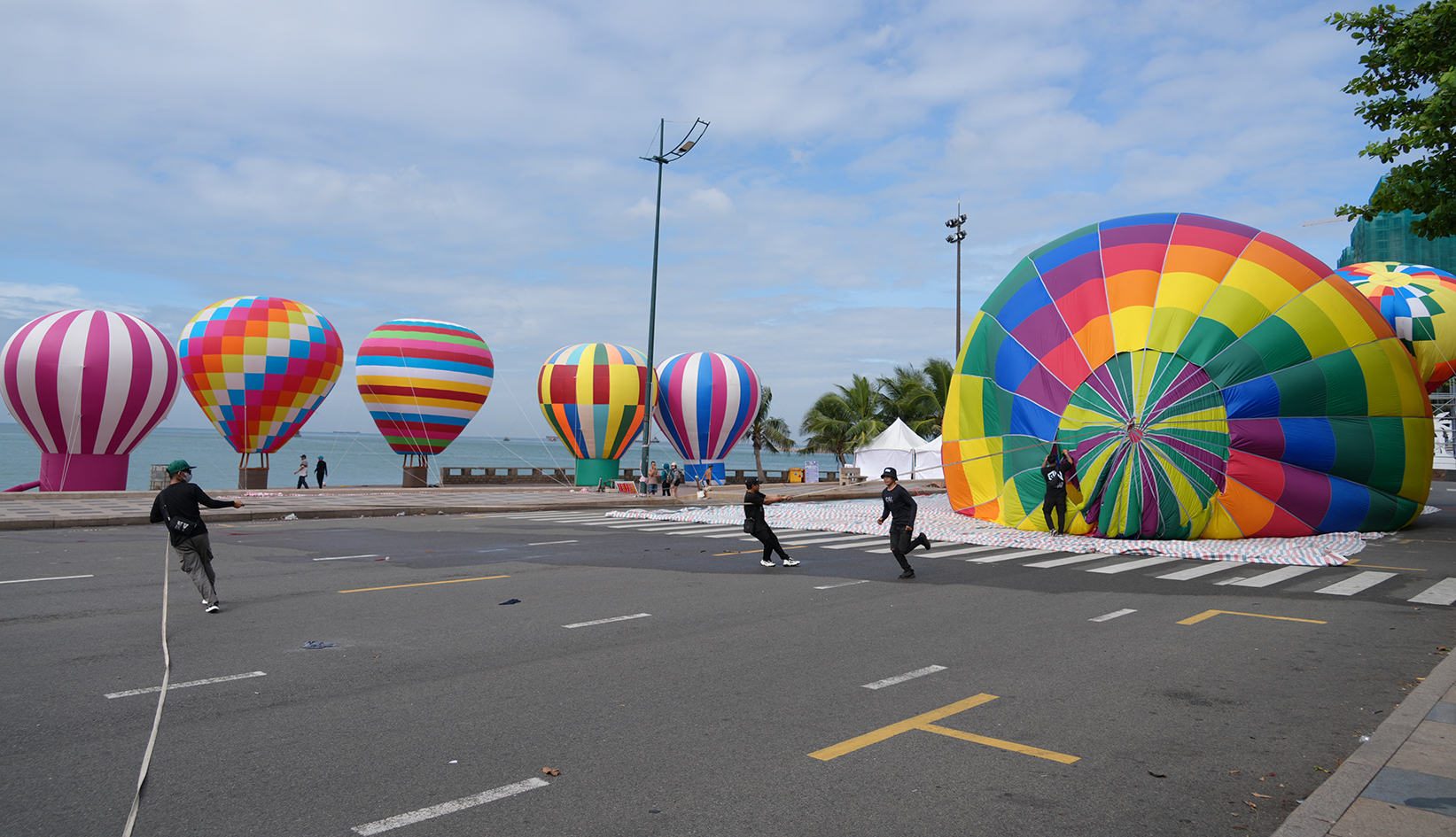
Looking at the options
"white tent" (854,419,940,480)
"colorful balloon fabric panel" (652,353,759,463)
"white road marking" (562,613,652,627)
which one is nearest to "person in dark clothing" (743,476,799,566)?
"white road marking" (562,613,652,627)

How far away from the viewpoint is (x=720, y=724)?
5.49 meters

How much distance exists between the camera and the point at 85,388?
28.3 m

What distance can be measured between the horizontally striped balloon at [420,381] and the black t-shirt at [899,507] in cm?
2796

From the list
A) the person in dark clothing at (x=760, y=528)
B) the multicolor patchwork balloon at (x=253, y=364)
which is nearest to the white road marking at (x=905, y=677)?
the person in dark clothing at (x=760, y=528)

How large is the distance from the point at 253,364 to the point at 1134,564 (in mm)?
30693

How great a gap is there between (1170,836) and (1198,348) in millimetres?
14219

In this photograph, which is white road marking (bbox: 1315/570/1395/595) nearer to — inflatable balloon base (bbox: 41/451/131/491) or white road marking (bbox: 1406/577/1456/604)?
white road marking (bbox: 1406/577/1456/604)

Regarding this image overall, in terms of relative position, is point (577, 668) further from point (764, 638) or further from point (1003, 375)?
point (1003, 375)

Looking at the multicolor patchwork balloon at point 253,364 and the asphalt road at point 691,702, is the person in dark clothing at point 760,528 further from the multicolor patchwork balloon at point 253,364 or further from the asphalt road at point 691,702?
the multicolor patchwork balloon at point 253,364

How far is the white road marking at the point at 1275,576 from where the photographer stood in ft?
38.0

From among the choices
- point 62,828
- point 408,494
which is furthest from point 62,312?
point 62,828

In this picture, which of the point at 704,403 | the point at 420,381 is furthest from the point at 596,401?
the point at 420,381

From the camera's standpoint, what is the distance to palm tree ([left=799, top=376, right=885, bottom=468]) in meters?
50.5

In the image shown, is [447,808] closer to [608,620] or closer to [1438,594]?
[608,620]
